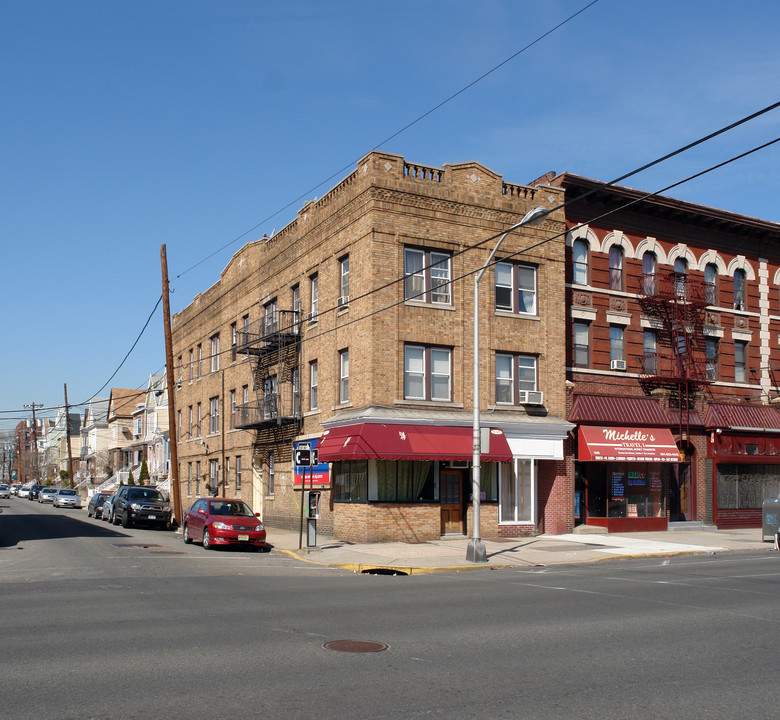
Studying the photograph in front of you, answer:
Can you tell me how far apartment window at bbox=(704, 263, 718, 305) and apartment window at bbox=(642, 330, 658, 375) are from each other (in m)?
2.99

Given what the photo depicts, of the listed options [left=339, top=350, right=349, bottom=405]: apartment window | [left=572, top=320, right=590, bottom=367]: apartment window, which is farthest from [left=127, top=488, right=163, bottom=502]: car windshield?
[left=572, top=320, right=590, bottom=367]: apartment window

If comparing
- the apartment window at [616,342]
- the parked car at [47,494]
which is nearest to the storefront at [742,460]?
the apartment window at [616,342]

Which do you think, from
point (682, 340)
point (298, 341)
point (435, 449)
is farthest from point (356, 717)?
point (682, 340)

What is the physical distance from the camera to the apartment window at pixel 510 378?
27594 mm

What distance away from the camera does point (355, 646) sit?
29.8 feet

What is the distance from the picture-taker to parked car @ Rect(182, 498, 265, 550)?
23.4 meters

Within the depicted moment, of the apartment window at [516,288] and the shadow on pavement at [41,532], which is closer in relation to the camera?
the shadow on pavement at [41,532]

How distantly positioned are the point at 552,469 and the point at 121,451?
56.9m

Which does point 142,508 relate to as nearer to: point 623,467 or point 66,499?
point 623,467

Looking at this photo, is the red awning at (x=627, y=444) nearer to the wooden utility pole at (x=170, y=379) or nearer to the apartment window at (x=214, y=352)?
the wooden utility pole at (x=170, y=379)

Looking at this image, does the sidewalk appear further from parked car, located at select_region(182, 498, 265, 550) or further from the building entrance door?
parked car, located at select_region(182, 498, 265, 550)

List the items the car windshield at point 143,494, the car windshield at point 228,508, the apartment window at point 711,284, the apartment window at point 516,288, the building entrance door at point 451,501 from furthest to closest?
the car windshield at point 143,494 → the apartment window at point 711,284 → the apartment window at point 516,288 → the building entrance door at point 451,501 → the car windshield at point 228,508

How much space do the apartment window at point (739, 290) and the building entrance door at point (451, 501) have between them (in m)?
14.8

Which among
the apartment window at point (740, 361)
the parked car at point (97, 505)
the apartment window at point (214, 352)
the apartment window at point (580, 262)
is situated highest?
the apartment window at point (580, 262)
